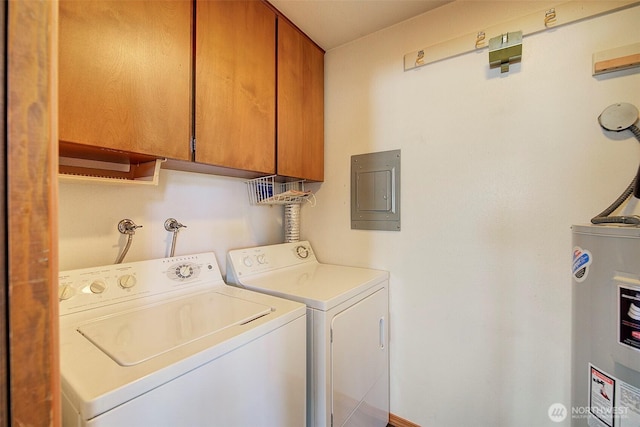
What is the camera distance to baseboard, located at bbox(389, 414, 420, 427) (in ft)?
5.31

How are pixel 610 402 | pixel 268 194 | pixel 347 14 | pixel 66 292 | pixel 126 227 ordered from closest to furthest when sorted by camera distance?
pixel 610 402, pixel 66 292, pixel 126 227, pixel 347 14, pixel 268 194

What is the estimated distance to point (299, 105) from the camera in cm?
170

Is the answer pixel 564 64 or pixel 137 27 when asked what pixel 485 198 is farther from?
pixel 137 27

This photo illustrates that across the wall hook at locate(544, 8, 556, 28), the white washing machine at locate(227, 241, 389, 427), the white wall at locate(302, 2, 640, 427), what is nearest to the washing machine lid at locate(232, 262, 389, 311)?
the white washing machine at locate(227, 241, 389, 427)

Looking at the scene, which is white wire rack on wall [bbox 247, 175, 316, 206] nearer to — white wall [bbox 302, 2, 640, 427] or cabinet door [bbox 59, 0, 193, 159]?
white wall [bbox 302, 2, 640, 427]

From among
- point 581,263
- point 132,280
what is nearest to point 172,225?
point 132,280

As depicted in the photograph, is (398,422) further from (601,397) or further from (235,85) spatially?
(235,85)

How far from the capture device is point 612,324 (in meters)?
0.84

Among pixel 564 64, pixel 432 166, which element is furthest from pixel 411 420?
pixel 564 64

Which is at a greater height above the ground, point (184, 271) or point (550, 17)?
point (550, 17)

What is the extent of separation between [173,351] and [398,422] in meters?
1.57

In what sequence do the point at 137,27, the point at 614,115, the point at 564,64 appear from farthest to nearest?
the point at 564,64, the point at 614,115, the point at 137,27

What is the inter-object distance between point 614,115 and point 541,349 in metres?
1.08
